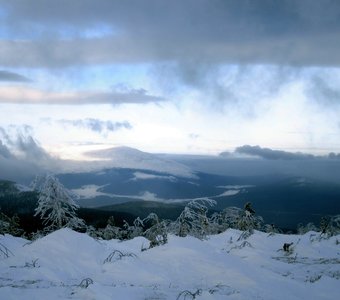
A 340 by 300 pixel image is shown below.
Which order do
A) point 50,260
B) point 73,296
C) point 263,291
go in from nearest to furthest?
point 73,296
point 263,291
point 50,260

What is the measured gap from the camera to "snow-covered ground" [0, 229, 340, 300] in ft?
23.1

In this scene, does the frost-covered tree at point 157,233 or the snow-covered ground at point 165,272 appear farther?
the frost-covered tree at point 157,233

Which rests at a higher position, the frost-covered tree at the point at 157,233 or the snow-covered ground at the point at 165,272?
the snow-covered ground at the point at 165,272

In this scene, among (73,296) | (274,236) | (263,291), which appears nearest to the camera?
(73,296)

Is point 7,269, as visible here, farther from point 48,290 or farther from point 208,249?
point 208,249

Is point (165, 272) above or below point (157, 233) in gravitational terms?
above

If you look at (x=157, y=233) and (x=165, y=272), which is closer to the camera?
(x=165, y=272)

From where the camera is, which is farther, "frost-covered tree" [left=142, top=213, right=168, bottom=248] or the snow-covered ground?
"frost-covered tree" [left=142, top=213, right=168, bottom=248]

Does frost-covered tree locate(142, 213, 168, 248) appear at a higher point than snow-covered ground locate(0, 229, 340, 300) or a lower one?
lower

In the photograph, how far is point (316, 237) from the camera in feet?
50.7

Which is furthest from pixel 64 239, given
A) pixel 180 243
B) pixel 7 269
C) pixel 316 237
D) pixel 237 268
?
pixel 316 237

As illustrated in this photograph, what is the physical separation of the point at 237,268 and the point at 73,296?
3662 millimetres

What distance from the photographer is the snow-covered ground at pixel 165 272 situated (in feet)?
23.1

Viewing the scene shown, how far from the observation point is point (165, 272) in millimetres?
8641
